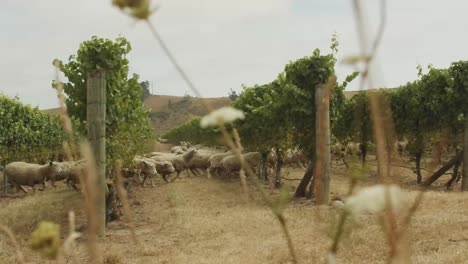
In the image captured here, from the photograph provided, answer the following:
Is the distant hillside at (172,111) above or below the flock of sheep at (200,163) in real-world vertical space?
above

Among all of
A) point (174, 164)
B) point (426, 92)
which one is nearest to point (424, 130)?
point (426, 92)

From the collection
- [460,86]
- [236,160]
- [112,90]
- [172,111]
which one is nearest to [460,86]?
[460,86]

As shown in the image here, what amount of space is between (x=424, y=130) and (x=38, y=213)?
705 inches

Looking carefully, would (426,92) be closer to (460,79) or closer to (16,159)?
(460,79)

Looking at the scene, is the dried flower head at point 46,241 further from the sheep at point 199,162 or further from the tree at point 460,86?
the sheep at point 199,162

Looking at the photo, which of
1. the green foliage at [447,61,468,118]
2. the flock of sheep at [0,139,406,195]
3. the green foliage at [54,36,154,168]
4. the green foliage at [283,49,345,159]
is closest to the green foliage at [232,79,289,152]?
the green foliage at [283,49,345,159]

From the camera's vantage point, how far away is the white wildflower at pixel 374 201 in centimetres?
50

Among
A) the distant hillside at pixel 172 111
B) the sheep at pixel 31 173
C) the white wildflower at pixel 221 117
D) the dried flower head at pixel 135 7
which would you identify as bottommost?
the sheep at pixel 31 173

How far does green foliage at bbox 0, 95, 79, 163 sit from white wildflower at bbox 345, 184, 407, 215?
21723mm

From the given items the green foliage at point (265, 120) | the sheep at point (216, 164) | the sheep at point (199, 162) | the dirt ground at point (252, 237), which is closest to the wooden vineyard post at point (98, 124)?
the dirt ground at point (252, 237)

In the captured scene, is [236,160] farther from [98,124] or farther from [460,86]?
[98,124]

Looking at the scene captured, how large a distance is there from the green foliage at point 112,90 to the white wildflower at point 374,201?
1180 cm

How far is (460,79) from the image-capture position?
2025 cm

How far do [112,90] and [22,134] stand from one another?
14.6 meters
